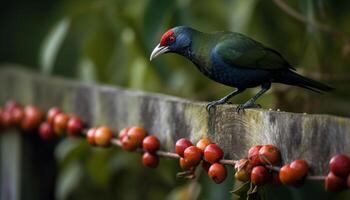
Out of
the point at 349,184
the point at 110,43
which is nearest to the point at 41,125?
the point at 110,43

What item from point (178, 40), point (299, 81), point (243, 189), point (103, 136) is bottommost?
point (243, 189)

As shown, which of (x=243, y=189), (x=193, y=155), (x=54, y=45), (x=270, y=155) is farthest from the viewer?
(x=54, y=45)

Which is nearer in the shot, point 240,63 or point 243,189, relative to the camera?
point 243,189

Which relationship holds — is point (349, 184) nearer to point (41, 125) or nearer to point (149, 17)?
point (149, 17)

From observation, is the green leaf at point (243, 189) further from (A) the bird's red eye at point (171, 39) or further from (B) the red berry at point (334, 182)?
(A) the bird's red eye at point (171, 39)

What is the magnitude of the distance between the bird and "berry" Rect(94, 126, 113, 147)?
54 cm

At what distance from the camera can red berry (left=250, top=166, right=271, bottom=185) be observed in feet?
7.38

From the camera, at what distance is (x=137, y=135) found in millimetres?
2910

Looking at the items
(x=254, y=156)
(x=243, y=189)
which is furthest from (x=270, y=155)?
(x=243, y=189)

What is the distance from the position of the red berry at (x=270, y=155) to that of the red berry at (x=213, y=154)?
0.23 metres

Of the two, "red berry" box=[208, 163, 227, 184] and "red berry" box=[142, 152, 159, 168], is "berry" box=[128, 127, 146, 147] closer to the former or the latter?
"red berry" box=[142, 152, 159, 168]

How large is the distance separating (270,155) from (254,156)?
0.06m

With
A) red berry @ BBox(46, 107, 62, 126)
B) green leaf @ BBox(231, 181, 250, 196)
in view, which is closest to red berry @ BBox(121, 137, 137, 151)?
green leaf @ BBox(231, 181, 250, 196)

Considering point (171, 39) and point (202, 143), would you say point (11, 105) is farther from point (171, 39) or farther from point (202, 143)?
point (202, 143)
